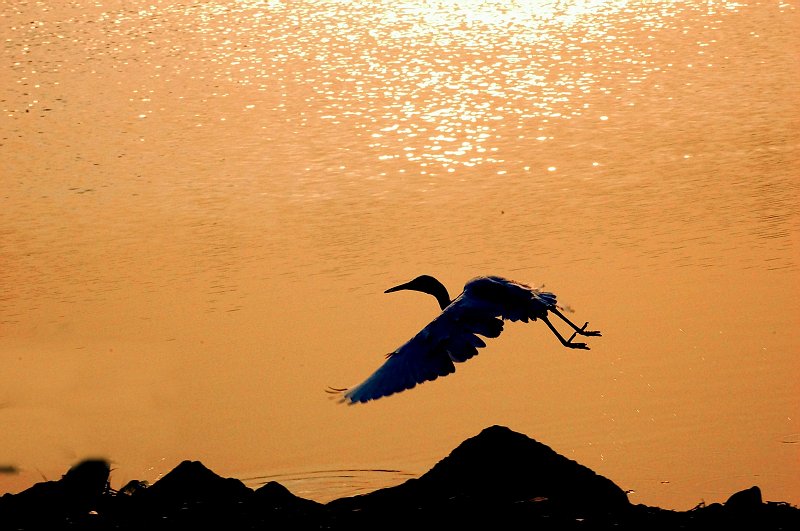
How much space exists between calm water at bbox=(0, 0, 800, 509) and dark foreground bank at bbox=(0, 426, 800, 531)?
129 cm

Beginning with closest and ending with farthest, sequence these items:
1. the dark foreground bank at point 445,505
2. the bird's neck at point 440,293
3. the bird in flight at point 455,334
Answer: the dark foreground bank at point 445,505, the bird in flight at point 455,334, the bird's neck at point 440,293

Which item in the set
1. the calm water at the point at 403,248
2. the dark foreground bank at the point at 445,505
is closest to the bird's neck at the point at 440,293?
the calm water at the point at 403,248

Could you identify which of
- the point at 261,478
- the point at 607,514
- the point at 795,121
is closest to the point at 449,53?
the point at 795,121

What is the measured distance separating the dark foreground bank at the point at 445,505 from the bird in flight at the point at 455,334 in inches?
20.4

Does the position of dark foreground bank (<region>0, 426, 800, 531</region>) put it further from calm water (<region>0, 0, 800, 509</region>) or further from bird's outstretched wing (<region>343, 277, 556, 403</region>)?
calm water (<region>0, 0, 800, 509</region>)

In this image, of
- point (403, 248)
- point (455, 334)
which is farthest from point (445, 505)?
point (403, 248)

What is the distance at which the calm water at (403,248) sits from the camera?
1034 cm

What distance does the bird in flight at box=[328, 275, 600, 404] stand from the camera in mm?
7832

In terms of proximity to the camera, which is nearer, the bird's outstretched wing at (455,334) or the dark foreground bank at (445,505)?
the dark foreground bank at (445,505)

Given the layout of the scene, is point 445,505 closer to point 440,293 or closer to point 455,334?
point 455,334

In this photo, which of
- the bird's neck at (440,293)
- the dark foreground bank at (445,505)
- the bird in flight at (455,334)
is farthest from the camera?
the bird's neck at (440,293)

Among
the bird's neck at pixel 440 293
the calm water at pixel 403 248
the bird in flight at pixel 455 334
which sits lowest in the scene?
the calm water at pixel 403 248

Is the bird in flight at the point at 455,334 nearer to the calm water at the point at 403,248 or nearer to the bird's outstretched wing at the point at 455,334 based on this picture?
the bird's outstretched wing at the point at 455,334

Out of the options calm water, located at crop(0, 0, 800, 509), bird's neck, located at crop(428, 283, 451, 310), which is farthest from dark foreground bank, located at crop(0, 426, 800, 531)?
bird's neck, located at crop(428, 283, 451, 310)
